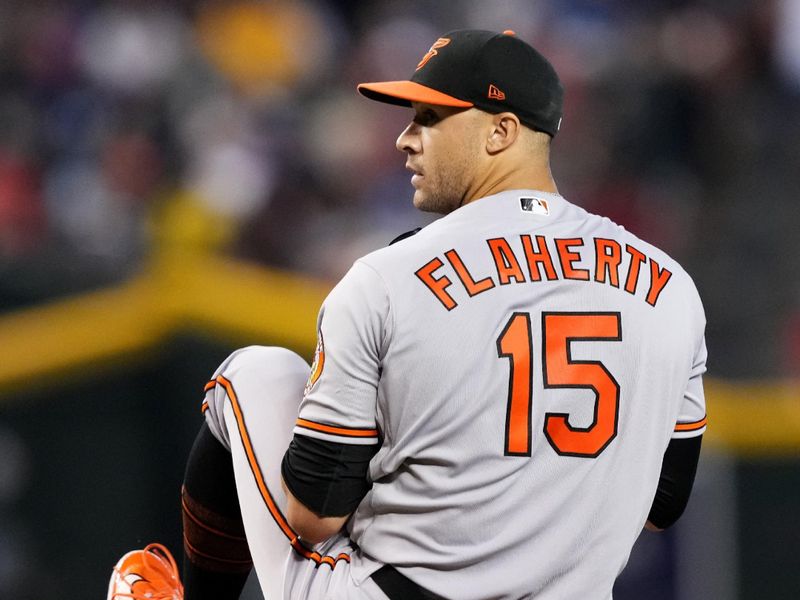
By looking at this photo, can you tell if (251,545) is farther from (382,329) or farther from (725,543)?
(725,543)

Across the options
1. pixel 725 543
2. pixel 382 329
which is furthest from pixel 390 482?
pixel 725 543

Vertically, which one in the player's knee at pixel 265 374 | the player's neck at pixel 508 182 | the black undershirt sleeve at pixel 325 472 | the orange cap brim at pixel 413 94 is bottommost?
the black undershirt sleeve at pixel 325 472

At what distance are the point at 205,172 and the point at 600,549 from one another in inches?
216

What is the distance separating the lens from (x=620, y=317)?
6.98ft

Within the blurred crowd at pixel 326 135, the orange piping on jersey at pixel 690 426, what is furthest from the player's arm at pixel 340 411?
the blurred crowd at pixel 326 135

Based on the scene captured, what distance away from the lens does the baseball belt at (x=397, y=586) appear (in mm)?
2137

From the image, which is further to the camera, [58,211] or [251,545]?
[58,211]

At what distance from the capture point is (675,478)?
2.43 meters

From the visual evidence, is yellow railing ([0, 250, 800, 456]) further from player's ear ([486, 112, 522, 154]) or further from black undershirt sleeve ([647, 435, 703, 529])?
player's ear ([486, 112, 522, 154])

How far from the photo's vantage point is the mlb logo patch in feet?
7.15

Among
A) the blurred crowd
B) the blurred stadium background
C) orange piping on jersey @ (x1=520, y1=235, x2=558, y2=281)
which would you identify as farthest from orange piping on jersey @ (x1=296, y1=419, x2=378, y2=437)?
the blurred crowd

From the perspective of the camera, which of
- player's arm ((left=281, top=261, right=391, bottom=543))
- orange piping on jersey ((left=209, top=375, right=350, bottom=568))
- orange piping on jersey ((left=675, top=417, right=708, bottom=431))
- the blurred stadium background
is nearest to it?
player's arm ((left=281, top=261, right=391, bottom=543))

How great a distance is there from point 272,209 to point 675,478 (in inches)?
176

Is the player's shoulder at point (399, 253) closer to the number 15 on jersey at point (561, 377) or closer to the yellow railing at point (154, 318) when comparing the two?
the number 15 on jersey at point (561, 377)
